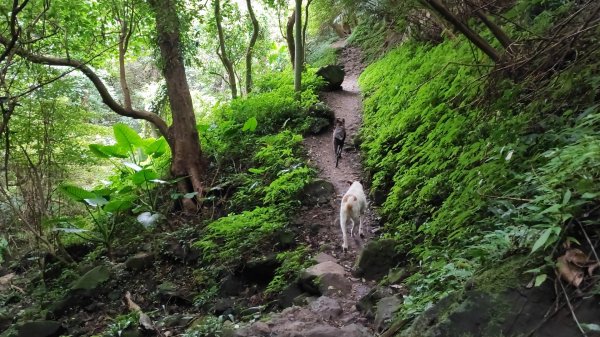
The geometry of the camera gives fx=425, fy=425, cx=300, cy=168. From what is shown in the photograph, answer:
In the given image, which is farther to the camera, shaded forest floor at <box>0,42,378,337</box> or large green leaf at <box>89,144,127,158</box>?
large green leaf at <box>89,144,127,158</box>

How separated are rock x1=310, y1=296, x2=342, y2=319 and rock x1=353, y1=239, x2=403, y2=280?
2.78 ft

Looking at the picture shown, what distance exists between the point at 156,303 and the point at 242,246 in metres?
1.70

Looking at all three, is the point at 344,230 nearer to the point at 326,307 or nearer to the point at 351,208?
the point at 351,208

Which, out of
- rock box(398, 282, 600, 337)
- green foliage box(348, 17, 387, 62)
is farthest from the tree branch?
green foliage box(348, 17, 387, 62)

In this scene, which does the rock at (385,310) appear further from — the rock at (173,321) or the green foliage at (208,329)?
the rock at (173,321)

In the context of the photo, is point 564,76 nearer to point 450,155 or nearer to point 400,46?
point 450,155

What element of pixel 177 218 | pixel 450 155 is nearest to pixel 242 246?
pixel 177 218

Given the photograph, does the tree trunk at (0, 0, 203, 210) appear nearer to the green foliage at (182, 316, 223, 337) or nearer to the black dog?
the black dog

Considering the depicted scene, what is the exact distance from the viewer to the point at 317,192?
330 inches

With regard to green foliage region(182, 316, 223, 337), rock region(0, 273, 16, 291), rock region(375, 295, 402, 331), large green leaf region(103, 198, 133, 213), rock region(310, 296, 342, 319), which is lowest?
rock region(310, 296, 342, 319)

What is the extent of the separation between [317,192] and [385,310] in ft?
13.9

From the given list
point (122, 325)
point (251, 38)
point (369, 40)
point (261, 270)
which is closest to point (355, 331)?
point (261, 270)

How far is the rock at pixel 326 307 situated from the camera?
480 centimetres

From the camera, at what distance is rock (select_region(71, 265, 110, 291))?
7.57 metres
